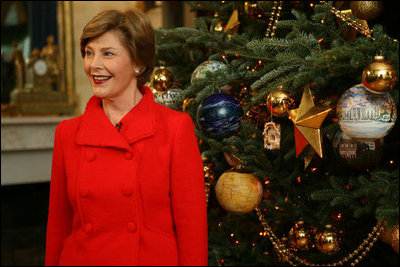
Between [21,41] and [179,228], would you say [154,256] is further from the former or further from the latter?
[21,41]

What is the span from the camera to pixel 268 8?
6.78 feet

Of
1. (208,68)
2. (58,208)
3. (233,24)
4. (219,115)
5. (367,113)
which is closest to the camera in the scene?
(58,208)

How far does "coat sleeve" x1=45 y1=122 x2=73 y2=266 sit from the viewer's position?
126 centimetres

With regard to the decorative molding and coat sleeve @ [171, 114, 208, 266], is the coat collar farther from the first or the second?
the decorative molding

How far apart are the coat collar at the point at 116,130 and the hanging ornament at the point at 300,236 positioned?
0.82 metres

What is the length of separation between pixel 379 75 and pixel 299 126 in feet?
1.11

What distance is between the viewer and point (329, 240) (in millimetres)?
1705

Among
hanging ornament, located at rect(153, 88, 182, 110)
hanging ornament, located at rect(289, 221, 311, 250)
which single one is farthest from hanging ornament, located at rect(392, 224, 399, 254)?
hanging ornament, located at rect(153, 88, 182, 110)

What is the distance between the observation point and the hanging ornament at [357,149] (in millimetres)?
1631

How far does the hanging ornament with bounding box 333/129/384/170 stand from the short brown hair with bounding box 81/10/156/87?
743 mm

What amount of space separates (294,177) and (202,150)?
0.42 metres

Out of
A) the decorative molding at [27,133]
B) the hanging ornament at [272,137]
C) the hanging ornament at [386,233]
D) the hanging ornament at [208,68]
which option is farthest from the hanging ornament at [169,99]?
the decorative molding at [27,133]

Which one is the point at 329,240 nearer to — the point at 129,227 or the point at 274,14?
the point at 129,227

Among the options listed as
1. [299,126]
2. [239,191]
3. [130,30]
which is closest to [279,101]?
[299,126]
